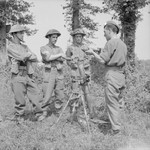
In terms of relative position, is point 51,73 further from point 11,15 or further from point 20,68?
point 11,15

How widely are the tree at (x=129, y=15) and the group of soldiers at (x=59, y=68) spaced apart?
552 centimetres

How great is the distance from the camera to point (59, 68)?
23.6ft

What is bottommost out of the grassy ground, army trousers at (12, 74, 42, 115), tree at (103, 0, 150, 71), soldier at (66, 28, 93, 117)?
the grassy ground

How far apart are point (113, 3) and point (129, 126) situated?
6979 mm

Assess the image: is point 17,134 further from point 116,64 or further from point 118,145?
point 116,64

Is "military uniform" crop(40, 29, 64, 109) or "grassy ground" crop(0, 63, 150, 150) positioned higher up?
"military uniform" crop(40, 29, 64, 109)

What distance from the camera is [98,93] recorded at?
1032cm

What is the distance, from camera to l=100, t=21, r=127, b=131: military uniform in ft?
18.9

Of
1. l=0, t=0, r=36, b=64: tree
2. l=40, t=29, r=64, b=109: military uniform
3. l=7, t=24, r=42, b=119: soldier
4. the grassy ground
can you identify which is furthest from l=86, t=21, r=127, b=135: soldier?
l=0, t=0, r=36, b=64: tree

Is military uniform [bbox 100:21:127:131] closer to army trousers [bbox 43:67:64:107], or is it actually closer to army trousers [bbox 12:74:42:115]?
army trousers [bbox 43:67:64:107]

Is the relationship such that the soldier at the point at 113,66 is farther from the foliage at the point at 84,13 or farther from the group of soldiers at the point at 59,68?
the foliage at the point at 84,13

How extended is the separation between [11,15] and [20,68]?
9699 millimetres

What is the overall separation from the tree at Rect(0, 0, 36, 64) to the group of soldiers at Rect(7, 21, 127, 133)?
27.3 ft

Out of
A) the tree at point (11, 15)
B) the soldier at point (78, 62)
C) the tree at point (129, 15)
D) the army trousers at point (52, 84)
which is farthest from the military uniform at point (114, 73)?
the tree at point (11, 15)
